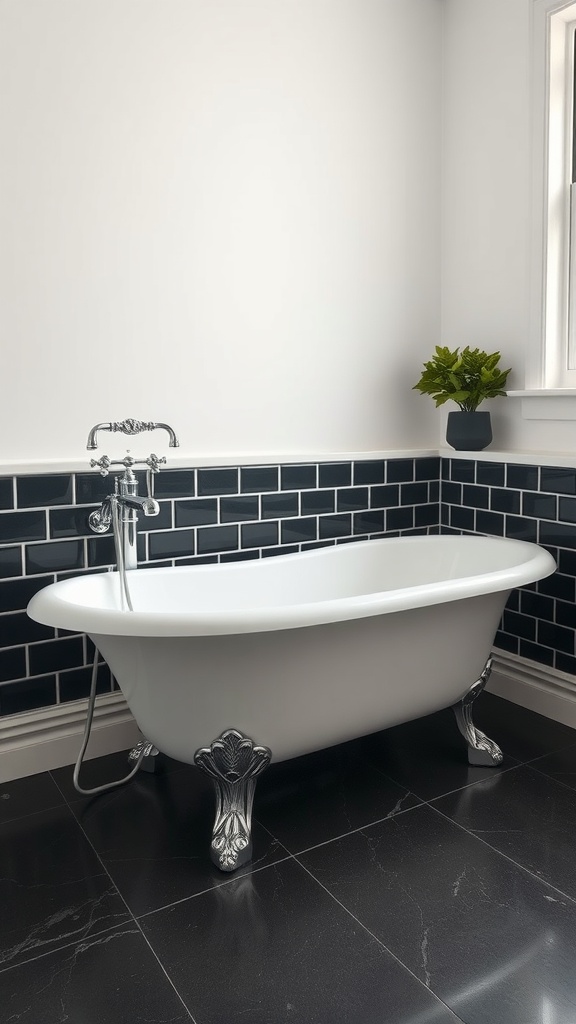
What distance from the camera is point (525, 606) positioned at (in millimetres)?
2945

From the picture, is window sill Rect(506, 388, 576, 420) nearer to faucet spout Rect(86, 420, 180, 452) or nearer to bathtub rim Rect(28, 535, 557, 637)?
bathtub rim Rect(28, 535, 557, 637)

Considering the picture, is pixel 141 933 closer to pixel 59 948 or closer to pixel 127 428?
pixel 59 948

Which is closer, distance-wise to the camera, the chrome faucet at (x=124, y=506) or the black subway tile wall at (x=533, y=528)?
the chrome faucet at (x=124, y=506)

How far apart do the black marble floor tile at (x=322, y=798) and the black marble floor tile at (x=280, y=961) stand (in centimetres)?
23

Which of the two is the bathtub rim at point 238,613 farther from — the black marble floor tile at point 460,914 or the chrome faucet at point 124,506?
the black marble floor tile at point 460,914

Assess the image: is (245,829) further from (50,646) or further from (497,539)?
(497,539)

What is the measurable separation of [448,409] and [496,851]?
1.92 metres

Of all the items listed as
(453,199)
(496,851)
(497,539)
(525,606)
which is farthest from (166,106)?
(496,851)

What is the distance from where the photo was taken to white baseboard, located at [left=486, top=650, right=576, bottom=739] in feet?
9.17

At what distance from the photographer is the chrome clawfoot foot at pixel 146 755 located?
2455 mm

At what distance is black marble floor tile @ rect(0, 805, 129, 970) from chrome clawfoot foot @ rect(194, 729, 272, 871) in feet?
0.91

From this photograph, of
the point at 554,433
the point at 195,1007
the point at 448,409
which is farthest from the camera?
the point at 448,409

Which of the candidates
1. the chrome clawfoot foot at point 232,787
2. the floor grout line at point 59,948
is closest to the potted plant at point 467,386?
the chrome clawfoot foot at point 232,787

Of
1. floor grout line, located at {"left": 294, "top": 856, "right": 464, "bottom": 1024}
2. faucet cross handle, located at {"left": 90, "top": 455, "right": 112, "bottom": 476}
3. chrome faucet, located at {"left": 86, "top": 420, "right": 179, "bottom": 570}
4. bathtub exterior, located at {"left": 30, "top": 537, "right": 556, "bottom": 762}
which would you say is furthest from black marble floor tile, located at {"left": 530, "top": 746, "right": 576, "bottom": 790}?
faucet cross handle, located at {"left": 90, "top": 455, "right": 112, "bottom": 476}
